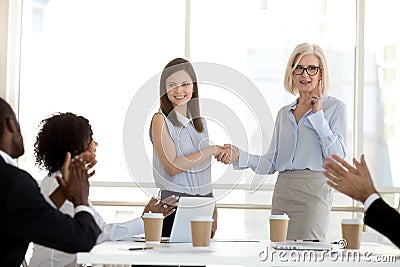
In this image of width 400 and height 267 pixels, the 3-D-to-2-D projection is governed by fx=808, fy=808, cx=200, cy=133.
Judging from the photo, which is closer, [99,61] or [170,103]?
[170,103]

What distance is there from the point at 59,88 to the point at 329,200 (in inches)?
90.8

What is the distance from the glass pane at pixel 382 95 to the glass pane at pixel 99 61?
1.21 m

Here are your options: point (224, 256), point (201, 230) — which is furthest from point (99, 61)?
point (224, 256)

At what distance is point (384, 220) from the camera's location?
7.23 feet

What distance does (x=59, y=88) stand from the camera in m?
5.15

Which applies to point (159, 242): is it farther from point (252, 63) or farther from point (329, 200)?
point (252, 63)

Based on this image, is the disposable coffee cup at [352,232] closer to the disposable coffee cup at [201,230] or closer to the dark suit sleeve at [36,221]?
the disposable coffee cup at [201,230]

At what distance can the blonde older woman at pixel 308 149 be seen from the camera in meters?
3.36

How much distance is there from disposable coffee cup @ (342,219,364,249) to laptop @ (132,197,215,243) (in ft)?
1.46

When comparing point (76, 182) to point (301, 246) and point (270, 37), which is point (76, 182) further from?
point (270, 37)

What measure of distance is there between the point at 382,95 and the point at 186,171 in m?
2.35

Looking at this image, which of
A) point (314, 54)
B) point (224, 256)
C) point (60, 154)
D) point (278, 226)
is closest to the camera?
point (224, 256)

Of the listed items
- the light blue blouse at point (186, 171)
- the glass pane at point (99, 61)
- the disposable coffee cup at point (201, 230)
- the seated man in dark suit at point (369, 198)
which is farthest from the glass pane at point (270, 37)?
the seated man in dark suit at point (369, 198)

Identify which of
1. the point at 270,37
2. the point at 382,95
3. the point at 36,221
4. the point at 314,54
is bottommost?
the point at 36,221
